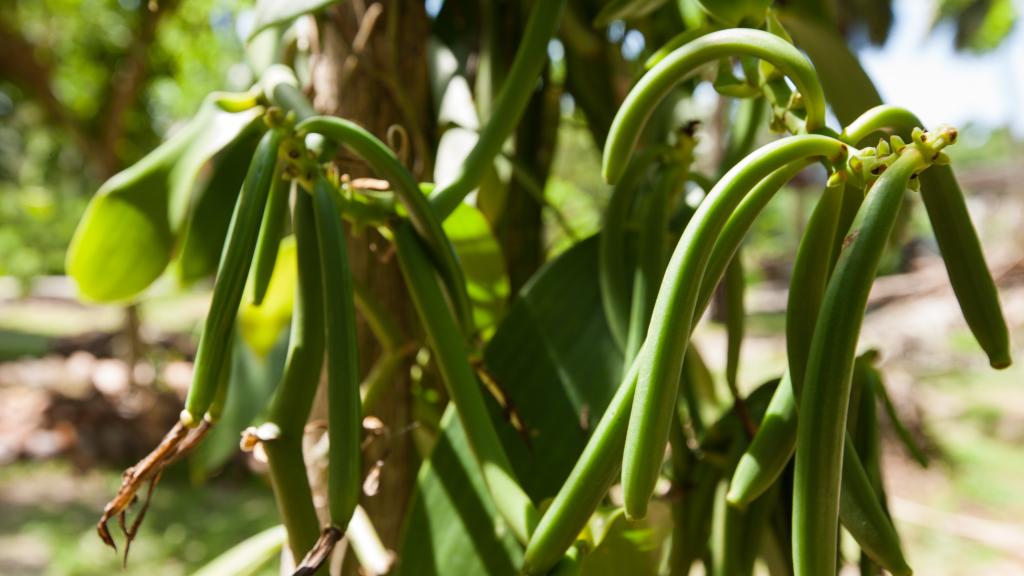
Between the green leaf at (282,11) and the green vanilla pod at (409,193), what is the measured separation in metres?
0.06

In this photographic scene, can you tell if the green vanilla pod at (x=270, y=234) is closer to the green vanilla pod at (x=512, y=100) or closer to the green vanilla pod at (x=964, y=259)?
the green vanilla pod at (x=512, y=100)

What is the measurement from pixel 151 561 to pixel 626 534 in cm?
190

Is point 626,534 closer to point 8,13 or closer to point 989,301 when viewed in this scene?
point 989,301

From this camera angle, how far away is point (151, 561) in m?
1.89

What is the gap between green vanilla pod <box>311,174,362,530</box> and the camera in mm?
223

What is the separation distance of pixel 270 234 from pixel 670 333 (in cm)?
13

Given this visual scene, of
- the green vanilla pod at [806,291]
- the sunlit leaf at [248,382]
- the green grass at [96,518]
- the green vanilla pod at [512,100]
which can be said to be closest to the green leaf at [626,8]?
the green vanilla pod at [512,100]

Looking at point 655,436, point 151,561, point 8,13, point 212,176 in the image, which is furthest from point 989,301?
point 8,13

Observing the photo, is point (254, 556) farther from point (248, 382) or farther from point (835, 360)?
point (835, 360)

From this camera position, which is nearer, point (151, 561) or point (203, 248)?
point (203, 248)

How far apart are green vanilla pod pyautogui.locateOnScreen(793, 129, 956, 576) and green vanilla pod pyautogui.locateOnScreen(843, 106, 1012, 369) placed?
41 mm

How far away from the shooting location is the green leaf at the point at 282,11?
0.98 ft

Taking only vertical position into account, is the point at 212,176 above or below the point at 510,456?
above

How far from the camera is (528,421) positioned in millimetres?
312
